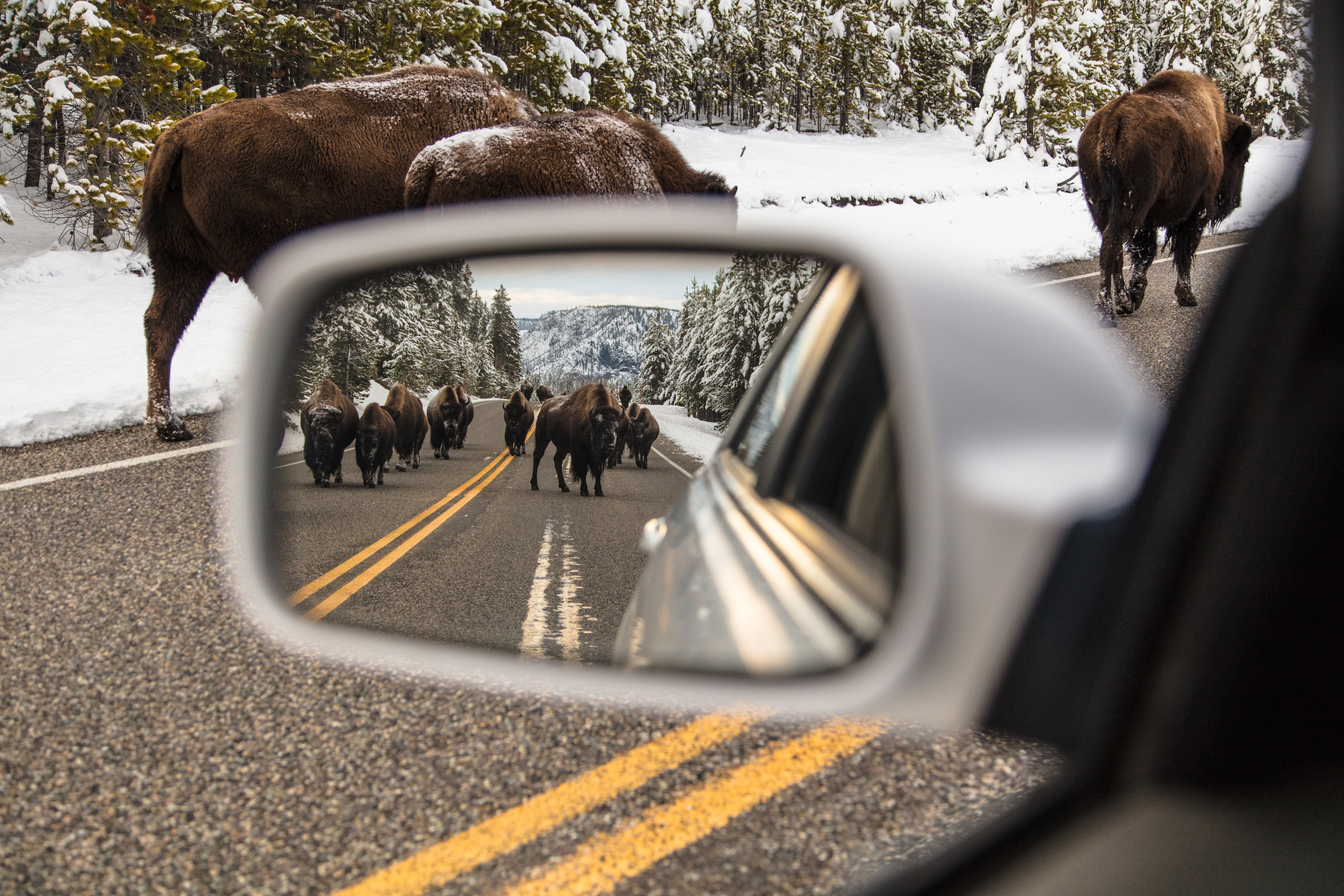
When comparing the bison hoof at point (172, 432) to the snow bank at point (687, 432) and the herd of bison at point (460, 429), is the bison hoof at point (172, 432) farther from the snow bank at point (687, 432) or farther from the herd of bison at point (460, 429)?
the snow bank at point (687, 432)

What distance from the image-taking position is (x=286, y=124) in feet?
21.5

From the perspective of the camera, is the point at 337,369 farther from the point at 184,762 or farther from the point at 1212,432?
the point at 184,762

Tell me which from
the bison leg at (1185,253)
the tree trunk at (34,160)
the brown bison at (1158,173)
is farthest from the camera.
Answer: the tree trunk at (34,160)

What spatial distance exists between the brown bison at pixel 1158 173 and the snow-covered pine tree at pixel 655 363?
24.8ft

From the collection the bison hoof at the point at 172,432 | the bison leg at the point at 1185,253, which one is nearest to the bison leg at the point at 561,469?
the bison hoof at the point at 172,432

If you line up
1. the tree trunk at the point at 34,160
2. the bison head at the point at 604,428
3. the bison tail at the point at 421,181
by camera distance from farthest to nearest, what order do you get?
the tree trunk at the point at 34,160 → the bison tail at the point at 421,181 → the bison head at the point at 604,428

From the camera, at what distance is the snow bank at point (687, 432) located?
109 cm

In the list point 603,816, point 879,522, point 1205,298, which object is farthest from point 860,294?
point 1205,298

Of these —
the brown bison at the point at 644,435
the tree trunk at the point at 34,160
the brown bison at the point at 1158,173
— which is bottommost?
the brown bison at the point at 644,435

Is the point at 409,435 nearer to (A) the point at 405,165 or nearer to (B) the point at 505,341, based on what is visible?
(B) the point at 505,341

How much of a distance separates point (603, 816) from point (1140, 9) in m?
14.7

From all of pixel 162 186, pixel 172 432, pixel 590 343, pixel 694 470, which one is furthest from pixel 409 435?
pixel 162 186

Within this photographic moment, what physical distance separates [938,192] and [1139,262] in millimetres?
14810

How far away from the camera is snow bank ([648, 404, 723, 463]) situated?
3.59ft
